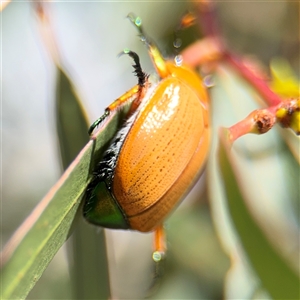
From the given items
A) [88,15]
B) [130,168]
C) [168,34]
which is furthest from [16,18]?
[130,168]

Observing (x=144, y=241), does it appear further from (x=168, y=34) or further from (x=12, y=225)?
(x=168, y=34)

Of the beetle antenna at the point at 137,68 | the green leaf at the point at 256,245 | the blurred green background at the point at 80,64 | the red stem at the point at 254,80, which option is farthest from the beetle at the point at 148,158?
the blurred green background at the point at 80,64

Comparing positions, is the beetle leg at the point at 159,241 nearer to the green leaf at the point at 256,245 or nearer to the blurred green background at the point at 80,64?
the green leaf at the point at 256,245

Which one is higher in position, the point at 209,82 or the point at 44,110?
the point at 44,110

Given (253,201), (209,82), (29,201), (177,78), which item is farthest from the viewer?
(29,201)

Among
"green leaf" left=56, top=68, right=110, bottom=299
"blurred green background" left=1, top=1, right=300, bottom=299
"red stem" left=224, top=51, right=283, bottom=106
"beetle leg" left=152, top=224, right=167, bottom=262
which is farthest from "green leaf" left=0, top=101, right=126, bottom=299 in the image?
"blurred green background" left=1, top=1, right=300, bottom=299

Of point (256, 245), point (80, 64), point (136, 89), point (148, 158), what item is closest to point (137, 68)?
point (136, 89)

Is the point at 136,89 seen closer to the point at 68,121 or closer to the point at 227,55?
the point at 68,121
